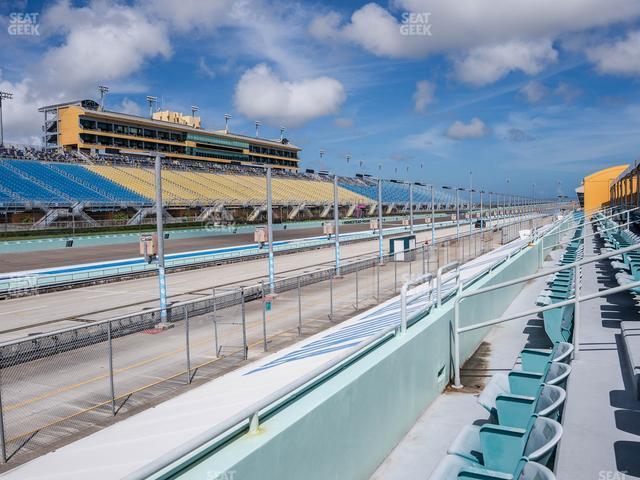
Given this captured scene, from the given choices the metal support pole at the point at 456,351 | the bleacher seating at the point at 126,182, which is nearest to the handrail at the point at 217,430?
the metal support pole at the point at 456,351

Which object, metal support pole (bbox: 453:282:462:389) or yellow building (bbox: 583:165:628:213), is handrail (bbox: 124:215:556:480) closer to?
metal support pole (bbox: 453:282:462:389)

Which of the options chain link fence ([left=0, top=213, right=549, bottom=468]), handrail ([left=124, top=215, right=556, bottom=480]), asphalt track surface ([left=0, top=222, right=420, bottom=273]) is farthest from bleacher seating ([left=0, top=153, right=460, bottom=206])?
handrail ([left=124, top=215, right=556, bottom=480])

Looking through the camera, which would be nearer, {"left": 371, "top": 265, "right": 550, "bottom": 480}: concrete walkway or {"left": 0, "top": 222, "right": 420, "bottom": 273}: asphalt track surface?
{"left": 371, "top": 265, "right": 550, "bottom": 480}: concrete walkway

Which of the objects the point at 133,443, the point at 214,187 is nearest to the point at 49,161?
the point at 214,187

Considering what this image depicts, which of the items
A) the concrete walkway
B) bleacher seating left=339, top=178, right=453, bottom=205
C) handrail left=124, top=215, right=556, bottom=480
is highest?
bleacher seating left=339, top=178, right=453, bottom=205

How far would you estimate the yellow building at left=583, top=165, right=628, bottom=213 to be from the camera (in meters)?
50.5

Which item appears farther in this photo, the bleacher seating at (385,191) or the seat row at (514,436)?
the bleacher seating at (385,191)

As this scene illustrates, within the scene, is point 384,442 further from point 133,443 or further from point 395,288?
point 395,288

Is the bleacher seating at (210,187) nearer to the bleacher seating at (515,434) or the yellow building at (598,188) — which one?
the yellow building at (598,188)

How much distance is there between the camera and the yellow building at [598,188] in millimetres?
50500

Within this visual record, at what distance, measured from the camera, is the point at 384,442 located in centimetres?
548

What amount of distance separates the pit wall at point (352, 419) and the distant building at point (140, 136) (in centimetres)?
5924

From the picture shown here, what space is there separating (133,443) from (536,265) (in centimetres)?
1758

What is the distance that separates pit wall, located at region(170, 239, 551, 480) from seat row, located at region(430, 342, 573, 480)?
0.93 m
